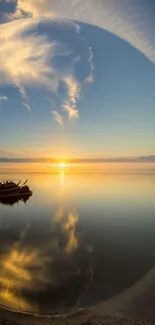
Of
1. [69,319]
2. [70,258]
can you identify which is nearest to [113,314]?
[69,319]

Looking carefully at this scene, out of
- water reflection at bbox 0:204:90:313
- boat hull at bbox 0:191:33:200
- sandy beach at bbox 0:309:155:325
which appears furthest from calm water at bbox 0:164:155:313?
boat hull at bbox 0:191:33:200

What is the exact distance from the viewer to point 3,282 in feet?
72.2

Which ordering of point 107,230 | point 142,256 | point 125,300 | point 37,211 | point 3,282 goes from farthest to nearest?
point 37,211
point 107,230
point 142,256
point 3,282
point 125,300

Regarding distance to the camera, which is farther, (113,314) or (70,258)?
(70,258)

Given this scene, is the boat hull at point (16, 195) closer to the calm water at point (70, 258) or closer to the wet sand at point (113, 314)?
the calm water at point (70, 258)

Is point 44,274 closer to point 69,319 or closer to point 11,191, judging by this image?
point 69,319

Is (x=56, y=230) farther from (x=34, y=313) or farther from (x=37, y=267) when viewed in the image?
(x=34, y=313)

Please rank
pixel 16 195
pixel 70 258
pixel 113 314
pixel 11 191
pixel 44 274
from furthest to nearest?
pixel 11 191
pixel 16 195
pixel 70 258
pixel 44 274
pixel 113 314

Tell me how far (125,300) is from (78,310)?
11.8 ft

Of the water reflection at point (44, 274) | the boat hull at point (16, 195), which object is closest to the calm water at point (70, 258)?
the water reflection at point (44, 274)

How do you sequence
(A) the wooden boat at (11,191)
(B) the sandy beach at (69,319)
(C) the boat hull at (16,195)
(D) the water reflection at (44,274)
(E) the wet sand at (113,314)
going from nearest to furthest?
(B) the sandy beach at (69,319) < (E) the wet sand at (113,314) < (D) the water reflection at (44,274) < (C) the boat hull at (16,195) < (A) the wooden boat at (11,191)

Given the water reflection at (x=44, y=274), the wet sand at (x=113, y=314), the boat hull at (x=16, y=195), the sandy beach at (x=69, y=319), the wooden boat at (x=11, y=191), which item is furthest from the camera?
the wooden boat at (x=11, y=191)

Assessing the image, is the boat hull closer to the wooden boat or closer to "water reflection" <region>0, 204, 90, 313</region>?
the wooden boat

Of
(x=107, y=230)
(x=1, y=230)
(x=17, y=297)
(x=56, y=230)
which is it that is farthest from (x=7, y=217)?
(x=17, y=297)
